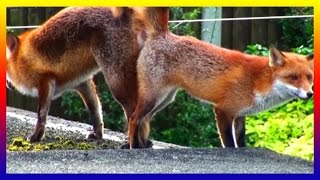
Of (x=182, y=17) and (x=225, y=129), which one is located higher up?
(x=182, y=17)

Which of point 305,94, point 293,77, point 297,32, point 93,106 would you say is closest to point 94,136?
point 93,106

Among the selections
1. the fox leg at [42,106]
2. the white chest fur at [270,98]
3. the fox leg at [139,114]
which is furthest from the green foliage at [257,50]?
the fox leg at [42,106]

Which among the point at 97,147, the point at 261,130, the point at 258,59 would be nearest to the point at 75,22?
the point at 97,147

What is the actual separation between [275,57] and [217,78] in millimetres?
614

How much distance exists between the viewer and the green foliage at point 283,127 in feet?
36.3

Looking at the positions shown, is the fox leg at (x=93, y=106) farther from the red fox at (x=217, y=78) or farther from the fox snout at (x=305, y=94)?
the fox snout at (x=305, y=94)

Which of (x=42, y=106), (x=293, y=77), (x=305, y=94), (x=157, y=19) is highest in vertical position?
(x=157, y=19)

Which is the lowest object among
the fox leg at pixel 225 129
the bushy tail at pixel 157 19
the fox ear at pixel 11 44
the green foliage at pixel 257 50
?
the fox leg at pixel 225 129

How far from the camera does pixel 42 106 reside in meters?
9.66

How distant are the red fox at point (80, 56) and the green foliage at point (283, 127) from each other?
2278mm

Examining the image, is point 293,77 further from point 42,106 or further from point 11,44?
point 11,44

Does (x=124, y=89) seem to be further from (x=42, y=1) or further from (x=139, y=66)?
(x=42, y=1)

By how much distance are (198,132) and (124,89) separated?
2995 millimetres

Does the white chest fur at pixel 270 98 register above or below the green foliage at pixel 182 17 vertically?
below
